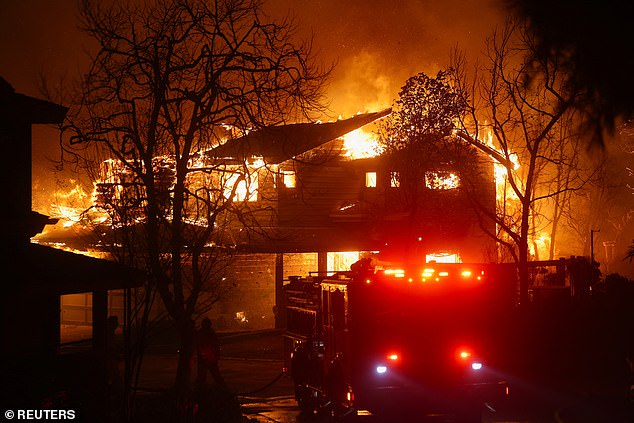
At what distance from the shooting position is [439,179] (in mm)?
30938

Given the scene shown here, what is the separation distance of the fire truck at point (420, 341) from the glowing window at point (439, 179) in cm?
1634

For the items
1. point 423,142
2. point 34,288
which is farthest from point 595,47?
point 423,142

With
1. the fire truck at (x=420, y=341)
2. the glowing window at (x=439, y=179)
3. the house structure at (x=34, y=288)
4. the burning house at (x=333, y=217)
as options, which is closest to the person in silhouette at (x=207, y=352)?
the house structure at (x=34, y=288)

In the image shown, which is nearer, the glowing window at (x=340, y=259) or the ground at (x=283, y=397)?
the ground at (x=283, y=397)

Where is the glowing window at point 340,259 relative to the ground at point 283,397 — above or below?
above

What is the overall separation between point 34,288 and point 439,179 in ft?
71.0

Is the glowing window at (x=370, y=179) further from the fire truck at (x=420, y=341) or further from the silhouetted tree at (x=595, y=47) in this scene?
the silhouetted tree at (x=595, y=47)

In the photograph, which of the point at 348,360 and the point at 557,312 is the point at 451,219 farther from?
the point at 348,360

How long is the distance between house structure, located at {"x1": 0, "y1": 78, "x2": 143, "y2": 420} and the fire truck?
11.9 feet

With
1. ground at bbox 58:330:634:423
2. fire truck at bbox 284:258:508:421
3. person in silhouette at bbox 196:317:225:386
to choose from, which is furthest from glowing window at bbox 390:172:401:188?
fire truck at bbox 284:258:508:421

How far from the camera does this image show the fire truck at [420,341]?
505 inches

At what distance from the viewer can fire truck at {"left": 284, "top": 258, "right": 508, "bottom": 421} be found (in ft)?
42.1

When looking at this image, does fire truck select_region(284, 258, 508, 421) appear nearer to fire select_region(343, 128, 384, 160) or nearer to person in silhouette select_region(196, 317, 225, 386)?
person in silhouette select_region(196, 317, 225, 386)

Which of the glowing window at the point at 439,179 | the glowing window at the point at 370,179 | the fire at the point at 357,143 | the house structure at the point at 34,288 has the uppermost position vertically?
the fire at the point at 357,143
